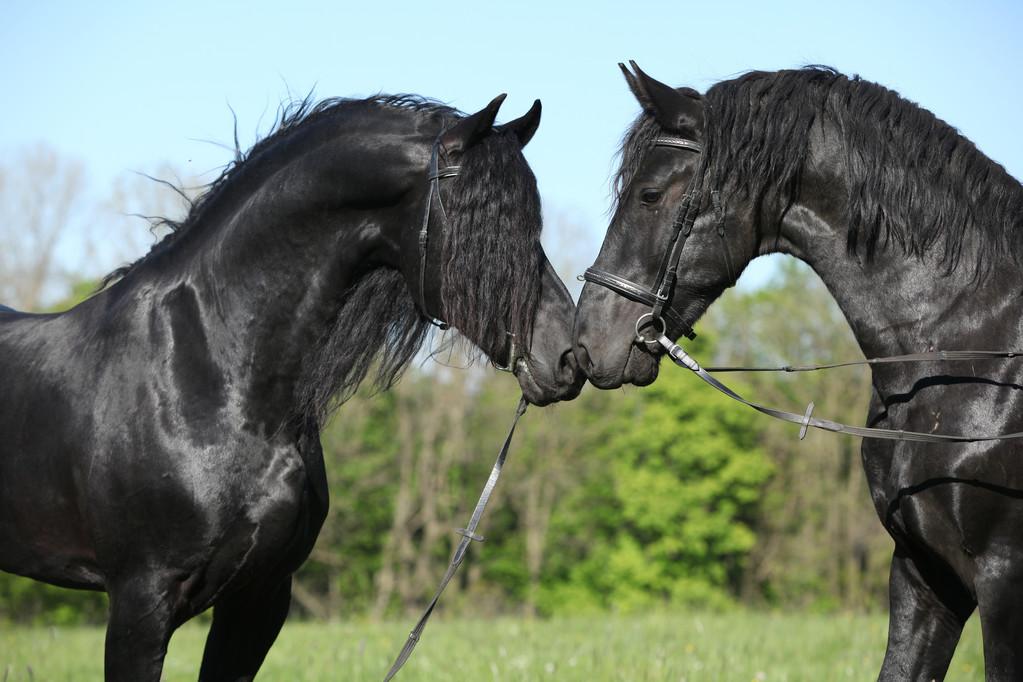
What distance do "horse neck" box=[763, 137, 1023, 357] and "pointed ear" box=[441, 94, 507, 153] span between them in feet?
4.16

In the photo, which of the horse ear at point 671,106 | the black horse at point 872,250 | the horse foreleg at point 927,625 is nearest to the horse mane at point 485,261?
the black horse at point 872,250

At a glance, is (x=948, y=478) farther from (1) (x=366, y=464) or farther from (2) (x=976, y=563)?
(1) (x=366, y=464)

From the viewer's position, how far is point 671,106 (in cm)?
403

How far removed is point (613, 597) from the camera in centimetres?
3659

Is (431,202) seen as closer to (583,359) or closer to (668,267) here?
(583,359)

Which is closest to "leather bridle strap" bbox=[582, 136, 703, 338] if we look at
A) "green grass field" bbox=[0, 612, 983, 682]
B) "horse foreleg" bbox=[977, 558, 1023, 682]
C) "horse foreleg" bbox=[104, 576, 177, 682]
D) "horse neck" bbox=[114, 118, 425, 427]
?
"horse neck" bbox=[114, 118, 425, 427]

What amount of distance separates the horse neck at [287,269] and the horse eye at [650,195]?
931 mm

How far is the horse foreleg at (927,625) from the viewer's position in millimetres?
3971

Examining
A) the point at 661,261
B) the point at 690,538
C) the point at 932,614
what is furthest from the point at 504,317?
the point at 690,538

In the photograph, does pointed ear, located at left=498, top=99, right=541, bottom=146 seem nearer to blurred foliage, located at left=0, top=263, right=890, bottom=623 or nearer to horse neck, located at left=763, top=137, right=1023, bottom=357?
horse neck, located at left=763, top=137, right=1023, bottom=357

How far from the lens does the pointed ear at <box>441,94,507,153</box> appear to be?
378 cm

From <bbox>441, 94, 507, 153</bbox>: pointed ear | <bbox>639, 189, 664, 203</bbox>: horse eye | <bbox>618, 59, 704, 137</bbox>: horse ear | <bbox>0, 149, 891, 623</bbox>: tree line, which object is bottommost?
<bbox>0, 149, 891, 623</bbox>: tree line

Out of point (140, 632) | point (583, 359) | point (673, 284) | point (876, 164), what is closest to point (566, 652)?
point (583, 359)

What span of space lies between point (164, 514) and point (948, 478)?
282 centimetres
